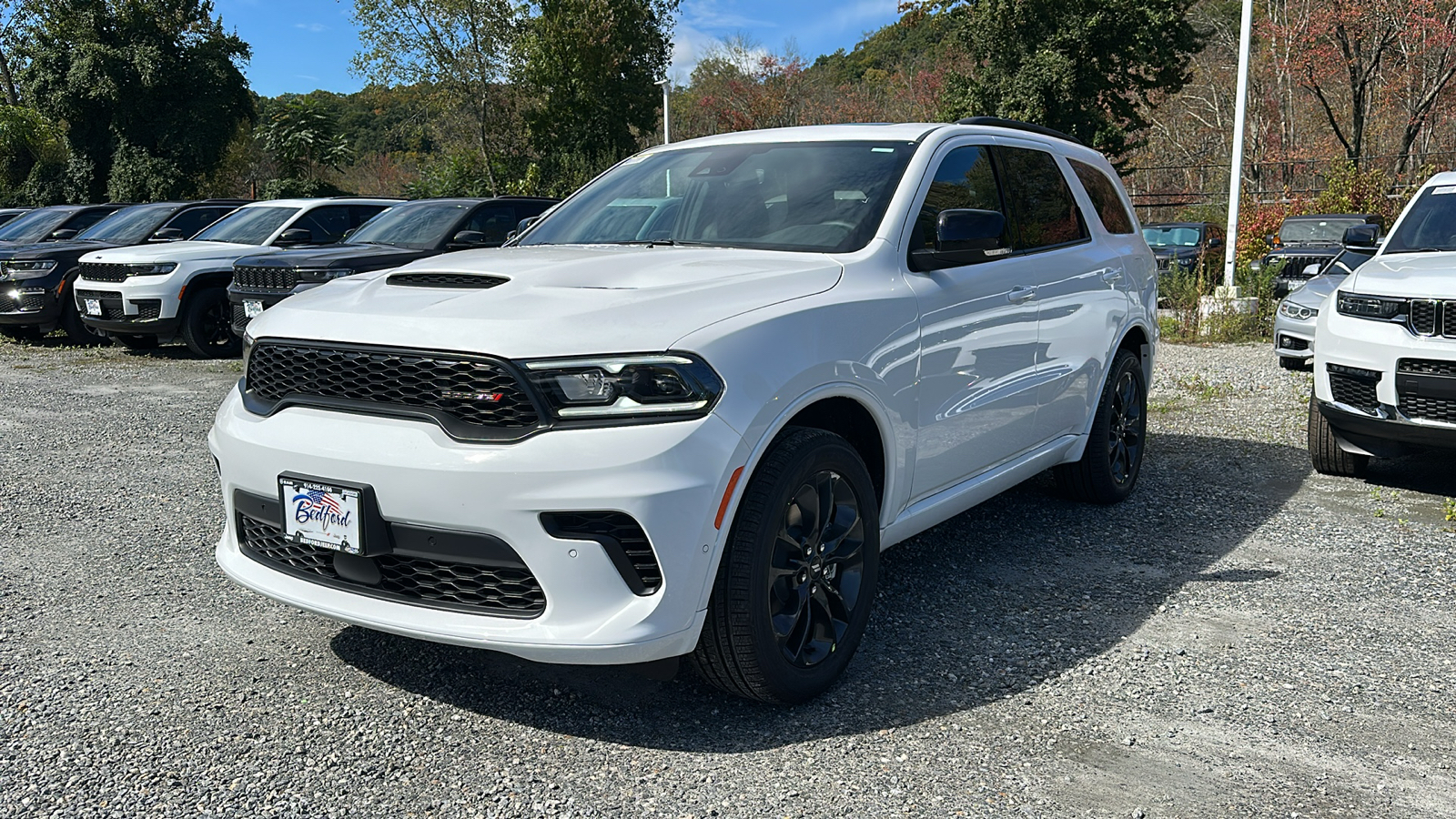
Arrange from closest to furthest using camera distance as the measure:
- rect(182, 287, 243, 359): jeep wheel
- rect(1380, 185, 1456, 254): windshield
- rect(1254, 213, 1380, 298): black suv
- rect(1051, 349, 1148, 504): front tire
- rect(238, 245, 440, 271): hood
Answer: rect(1051, 349, 1148, 504): front tire
rect(1380, 185, 1456, 254): windshield
rect(238, 245, 440, 271): hood
rect(182, 287, 243, 359): jeep wheel
rect(1254, 213, 1380, 298): black suv

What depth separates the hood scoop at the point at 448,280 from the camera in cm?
348

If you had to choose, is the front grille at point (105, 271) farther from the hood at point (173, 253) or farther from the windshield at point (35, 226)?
the windshield at point (35, 226)

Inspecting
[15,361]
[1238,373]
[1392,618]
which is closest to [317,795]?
[1392,618]

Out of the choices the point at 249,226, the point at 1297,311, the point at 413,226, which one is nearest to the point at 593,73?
the point at 249,226

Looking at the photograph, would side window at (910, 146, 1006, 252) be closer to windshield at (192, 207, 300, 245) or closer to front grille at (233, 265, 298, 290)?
front grille at (233, 265, 298, 290)

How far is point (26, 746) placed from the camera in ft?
10.5

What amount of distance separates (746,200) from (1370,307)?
369cm

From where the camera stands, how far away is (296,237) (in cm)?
1231

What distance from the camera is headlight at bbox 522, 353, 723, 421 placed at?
2951mm

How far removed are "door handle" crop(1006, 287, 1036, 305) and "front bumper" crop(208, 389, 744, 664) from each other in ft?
6.41

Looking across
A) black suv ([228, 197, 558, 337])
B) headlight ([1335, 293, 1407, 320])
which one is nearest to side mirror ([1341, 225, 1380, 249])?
headlight ([1335, 293, 1407, 320])

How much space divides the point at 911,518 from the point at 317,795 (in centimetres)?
210

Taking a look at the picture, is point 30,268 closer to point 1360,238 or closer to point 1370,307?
point 1360,238

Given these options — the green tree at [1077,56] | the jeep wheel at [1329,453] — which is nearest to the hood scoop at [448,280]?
the jeep wheel at [1329,453]
